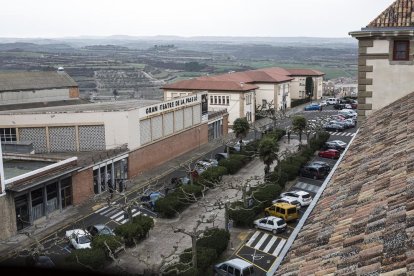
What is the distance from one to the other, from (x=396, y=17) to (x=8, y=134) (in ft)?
130

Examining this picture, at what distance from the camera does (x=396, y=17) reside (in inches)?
760

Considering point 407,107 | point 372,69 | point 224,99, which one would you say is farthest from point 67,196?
point 224,99

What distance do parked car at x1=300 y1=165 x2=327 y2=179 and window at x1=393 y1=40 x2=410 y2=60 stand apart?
28942 mm

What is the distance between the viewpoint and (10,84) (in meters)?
65.3

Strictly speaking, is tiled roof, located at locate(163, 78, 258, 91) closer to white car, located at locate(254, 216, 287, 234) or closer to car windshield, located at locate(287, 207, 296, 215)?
car windshield, located at locate(287, 207, 296, 215)

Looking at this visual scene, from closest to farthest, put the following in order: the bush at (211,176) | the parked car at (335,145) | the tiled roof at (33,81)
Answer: the bush at (211,176) → the parked car at (335,145) → the tiled roof at (33,81)

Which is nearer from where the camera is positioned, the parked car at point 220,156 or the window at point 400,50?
the window at point 400,50

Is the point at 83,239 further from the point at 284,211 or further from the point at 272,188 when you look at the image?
the point at 272,188

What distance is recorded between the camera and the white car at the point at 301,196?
3906 cm

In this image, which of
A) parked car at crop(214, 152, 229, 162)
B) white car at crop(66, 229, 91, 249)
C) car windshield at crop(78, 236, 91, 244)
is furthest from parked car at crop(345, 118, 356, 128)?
car windshield at crop(78, 236, 91, 244)

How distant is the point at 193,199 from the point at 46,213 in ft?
36.4

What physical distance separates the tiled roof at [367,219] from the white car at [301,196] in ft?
84.7

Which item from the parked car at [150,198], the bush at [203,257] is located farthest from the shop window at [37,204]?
the bush at [203,257]

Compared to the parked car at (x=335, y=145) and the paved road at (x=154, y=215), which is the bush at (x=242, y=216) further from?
the parked car at (x=335, y=145)
